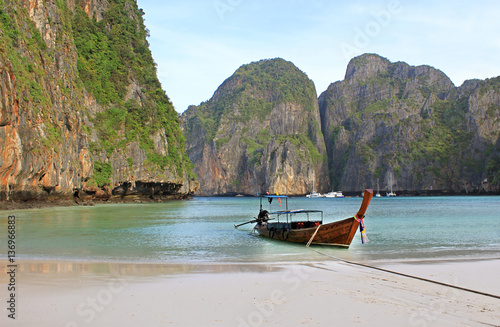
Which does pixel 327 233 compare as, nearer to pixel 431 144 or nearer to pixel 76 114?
pixel 76 114

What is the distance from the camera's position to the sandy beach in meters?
7.47

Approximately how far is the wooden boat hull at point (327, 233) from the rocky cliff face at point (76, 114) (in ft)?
72.7

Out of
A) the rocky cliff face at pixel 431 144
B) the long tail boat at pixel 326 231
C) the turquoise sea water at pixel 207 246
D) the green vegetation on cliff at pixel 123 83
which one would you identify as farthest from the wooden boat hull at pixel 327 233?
the rocky cliff face at pixel 431 144

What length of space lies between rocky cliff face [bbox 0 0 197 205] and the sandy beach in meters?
23.9

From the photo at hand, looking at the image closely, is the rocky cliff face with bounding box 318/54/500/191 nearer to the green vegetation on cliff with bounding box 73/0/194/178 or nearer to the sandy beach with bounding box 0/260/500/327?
the green vegetation on cliff with bounding box 73/0/194/178

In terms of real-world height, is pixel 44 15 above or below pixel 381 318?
above

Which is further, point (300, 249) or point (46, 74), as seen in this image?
point (46, 74)

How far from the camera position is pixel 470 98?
163 m

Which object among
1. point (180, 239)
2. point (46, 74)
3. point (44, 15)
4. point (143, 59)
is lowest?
point (180, 239)

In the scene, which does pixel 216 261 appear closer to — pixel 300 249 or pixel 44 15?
pixel 300 249

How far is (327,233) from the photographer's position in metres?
19.1

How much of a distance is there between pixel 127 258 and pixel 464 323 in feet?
39.9

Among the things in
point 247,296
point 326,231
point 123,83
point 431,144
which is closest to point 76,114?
point 123,83

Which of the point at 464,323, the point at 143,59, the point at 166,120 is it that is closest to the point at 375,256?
the point at 464,323
